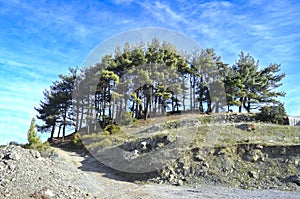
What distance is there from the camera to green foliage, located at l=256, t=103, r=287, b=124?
25.6 metres

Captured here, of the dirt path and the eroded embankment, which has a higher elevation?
the eroded embankment

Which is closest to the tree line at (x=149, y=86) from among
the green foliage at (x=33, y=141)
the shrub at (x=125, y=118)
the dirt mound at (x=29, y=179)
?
the shrub at (x=125, y=118)

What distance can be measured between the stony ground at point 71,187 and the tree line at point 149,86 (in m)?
15.2

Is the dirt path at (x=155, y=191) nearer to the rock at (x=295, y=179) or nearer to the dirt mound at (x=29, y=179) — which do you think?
the dirt mound at (x=29, y=179)

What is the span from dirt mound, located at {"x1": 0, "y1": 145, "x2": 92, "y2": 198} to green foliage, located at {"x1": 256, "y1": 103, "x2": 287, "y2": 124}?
20308 mm

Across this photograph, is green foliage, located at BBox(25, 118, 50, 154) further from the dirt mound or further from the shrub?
the shrub

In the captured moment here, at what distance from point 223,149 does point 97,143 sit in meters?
11.4

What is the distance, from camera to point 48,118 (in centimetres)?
3086

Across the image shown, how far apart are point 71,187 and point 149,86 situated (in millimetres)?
22255

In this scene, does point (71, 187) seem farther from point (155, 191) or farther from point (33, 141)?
point (33, 141)

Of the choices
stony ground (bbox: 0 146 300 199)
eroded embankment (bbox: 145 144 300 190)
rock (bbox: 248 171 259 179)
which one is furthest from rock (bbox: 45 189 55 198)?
rock (bbox: 248 171 259 179)

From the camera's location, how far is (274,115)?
26.0 metres

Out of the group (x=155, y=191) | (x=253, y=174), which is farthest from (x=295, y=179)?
(x=155, y=191)

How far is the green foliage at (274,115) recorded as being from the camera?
84.0 feet
